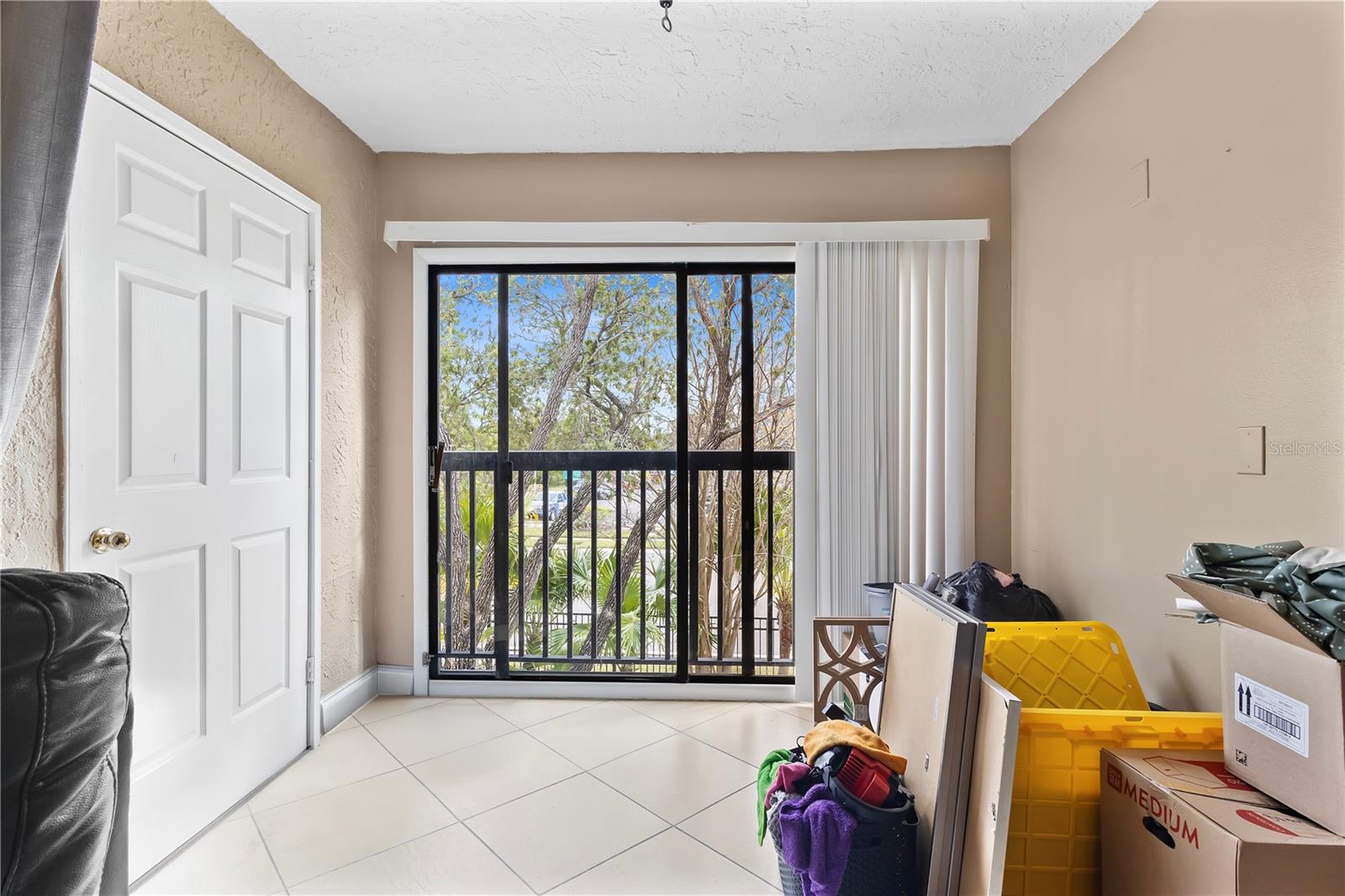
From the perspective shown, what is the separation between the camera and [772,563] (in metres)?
2.78

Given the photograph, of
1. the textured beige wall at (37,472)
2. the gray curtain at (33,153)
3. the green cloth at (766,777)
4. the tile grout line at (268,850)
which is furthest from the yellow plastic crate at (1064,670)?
the textured beige wall at (37,472)

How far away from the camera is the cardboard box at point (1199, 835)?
936 mm

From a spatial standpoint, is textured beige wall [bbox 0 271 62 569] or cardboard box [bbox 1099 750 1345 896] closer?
cardboard box [bbox 1099 750 1345 896]

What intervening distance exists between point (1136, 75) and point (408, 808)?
10.4 ft

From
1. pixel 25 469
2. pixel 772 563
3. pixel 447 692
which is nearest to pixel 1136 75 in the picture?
pixel 772 563

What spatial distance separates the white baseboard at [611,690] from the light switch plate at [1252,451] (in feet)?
5.96

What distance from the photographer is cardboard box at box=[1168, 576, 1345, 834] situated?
3.07 feet

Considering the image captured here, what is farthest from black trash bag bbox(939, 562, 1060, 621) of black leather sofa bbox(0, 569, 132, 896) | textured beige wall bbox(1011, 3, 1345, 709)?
black leather sofa bbox(0, 569, 132, 896)

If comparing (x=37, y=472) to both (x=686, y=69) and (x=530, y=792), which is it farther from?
(x=686, y=69)

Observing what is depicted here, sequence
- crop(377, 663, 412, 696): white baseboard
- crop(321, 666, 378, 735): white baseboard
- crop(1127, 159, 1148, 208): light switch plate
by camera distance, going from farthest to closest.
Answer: crop(377, 663, 412, 696): white baseboard, crop(321, 666, 378, 735): white baseboard, crop(1127, 159, 1148, 208): light switch plate

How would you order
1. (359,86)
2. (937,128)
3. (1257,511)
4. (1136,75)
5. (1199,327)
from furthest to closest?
(937,128) → (359,86) → (1136,75) → (1199,327) → (1257,511)

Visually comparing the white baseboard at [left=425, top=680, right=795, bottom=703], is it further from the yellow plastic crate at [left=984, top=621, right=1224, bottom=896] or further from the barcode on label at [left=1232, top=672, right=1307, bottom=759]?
the barcode on label at [left=1232, top=672, right=1307, bottom=759]

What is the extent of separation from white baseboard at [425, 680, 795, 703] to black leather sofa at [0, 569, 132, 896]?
1.92m

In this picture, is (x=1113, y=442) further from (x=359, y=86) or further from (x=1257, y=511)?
(x=359, y=86)
